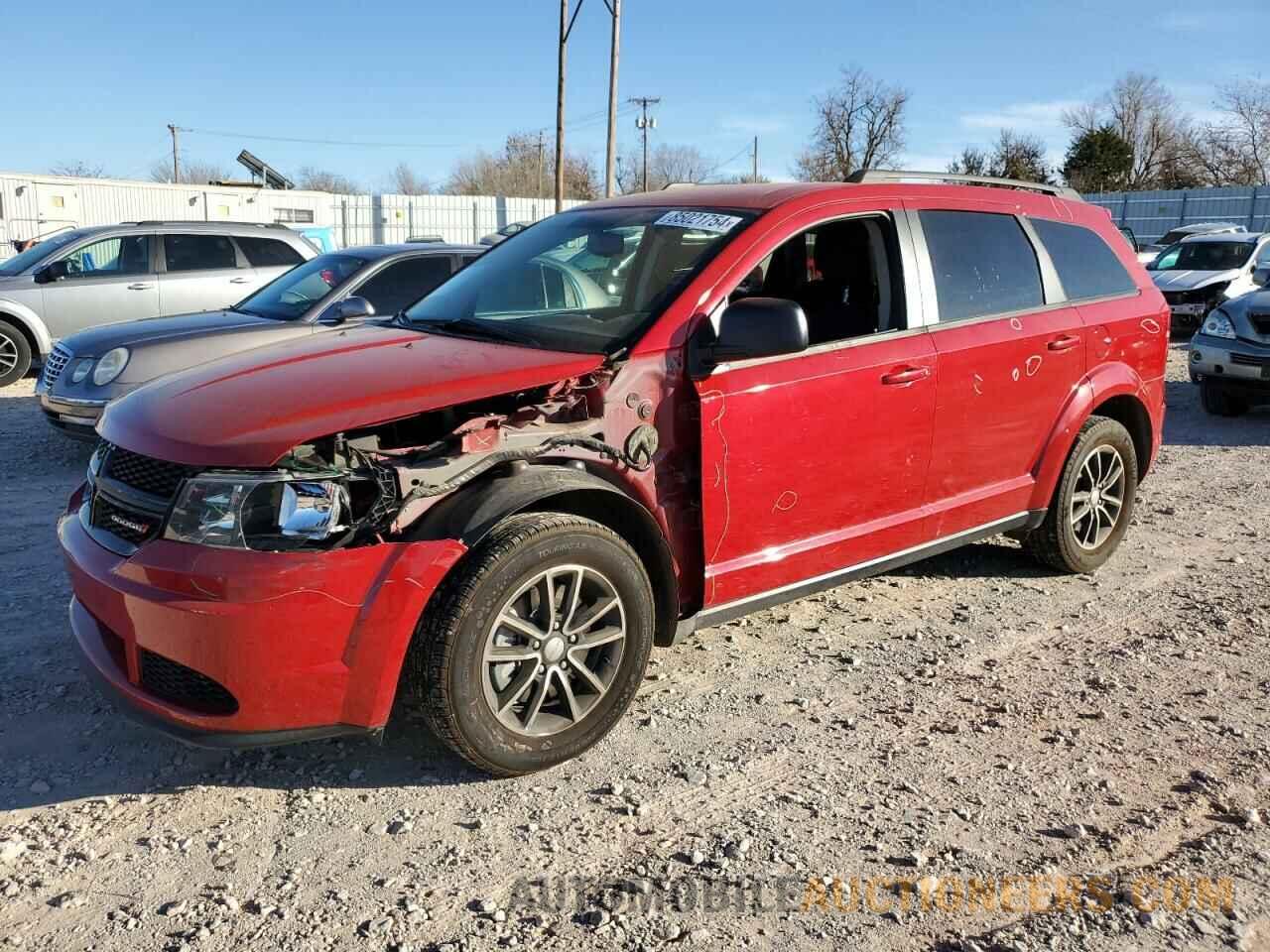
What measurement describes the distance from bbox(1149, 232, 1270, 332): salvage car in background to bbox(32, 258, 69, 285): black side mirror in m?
14.9

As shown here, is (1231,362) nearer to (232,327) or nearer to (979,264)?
(979,264)

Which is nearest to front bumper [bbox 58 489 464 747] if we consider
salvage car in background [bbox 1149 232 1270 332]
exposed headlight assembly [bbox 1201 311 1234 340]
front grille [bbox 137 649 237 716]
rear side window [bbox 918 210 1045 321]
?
front grille [bbox 137 649 237 716]

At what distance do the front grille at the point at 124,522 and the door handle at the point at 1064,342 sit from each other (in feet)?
12.4

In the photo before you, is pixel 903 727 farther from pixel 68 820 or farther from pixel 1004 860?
pixel 68 820

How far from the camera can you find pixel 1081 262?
5.19m

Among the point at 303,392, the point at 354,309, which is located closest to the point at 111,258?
the point at 354,309

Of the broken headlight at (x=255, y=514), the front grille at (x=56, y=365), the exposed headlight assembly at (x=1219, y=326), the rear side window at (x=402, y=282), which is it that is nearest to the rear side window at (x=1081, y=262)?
the broken headlight at (x=255, y=514)

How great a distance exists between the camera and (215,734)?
2.91 metres

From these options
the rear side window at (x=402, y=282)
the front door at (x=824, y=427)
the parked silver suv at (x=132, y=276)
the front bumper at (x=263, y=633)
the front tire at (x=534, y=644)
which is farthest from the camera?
the parked silver suv at (x=132, y=276)

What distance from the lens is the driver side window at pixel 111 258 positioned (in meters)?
10.9

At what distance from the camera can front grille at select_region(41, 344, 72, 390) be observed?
7.44 m

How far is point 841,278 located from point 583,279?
3.66 feet

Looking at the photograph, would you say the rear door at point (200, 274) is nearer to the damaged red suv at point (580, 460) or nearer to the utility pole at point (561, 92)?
the damaged red suv at point (580, 460)

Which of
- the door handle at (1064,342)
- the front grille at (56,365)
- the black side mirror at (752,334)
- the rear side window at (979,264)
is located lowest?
the front grille at (56,365)
